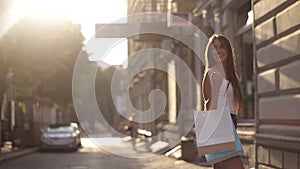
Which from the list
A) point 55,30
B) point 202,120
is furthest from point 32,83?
point 202,120

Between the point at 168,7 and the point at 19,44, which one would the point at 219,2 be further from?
the point at 168,7

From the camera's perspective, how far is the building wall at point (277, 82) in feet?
26.4

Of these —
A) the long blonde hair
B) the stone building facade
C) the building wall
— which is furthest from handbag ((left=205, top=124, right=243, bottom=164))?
the building wall

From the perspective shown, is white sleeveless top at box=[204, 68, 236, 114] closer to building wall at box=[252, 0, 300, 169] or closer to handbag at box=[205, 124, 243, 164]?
A: handbag at box=[205, 124, 243, 164]

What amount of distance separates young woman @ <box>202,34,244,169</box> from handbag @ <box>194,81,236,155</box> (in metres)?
0.13

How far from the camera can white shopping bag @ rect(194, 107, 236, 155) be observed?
462cm

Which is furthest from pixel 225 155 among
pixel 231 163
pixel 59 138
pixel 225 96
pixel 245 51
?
pixel 59 138

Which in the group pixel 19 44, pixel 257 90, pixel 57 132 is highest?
pixel 19 44

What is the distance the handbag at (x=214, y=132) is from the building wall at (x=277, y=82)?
3.43 metres

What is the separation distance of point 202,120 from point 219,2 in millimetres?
12006

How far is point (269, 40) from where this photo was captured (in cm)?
933

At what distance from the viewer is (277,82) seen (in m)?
8.97

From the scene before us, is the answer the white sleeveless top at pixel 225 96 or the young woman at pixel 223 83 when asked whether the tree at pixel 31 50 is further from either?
the white sleeveless top at pixel 225 96

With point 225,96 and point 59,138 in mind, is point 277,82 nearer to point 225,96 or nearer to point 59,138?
point 225,96
